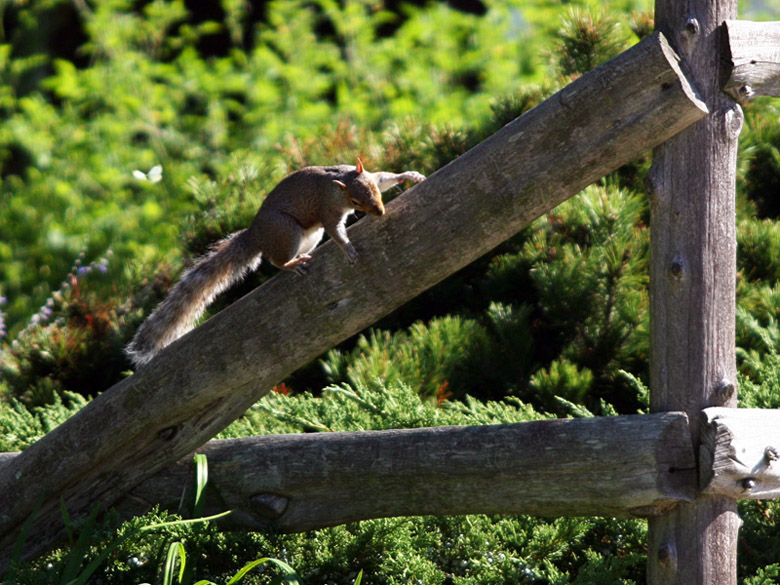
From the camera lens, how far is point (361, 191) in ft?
7.84

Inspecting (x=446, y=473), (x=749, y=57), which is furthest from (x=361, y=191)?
(x=749, y=57)

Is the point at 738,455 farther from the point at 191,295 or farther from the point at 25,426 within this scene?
the point at 25,426

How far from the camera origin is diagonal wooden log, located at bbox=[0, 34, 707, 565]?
201 centimetres

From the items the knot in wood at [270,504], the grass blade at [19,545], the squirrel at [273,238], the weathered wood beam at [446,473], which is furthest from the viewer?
the squirrel at [273,238]

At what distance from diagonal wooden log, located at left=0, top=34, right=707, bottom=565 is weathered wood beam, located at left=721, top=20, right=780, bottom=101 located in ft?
0.38

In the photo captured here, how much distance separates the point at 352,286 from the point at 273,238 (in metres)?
0.46

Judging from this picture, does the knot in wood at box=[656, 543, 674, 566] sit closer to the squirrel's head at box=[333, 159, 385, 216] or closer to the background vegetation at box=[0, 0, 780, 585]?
the background vegetation at box=[0, 0, 780, 585]

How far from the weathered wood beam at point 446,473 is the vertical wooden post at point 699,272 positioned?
9 centimetres

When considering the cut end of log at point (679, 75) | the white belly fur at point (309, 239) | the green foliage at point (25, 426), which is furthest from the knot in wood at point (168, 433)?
the cut end of log at point (679, 75)

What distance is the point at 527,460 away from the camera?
2.17 m

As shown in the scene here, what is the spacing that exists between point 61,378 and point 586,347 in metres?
2.29

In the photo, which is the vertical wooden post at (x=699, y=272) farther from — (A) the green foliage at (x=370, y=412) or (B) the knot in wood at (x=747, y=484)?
(A) the green foliage at (x=370, y=412)

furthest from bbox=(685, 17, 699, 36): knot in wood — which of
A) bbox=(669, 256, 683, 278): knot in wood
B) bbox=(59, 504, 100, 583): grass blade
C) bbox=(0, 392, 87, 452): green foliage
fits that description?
bbox=(0, 392, 87, 452): green foliage

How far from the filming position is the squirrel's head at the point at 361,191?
2.31 m
